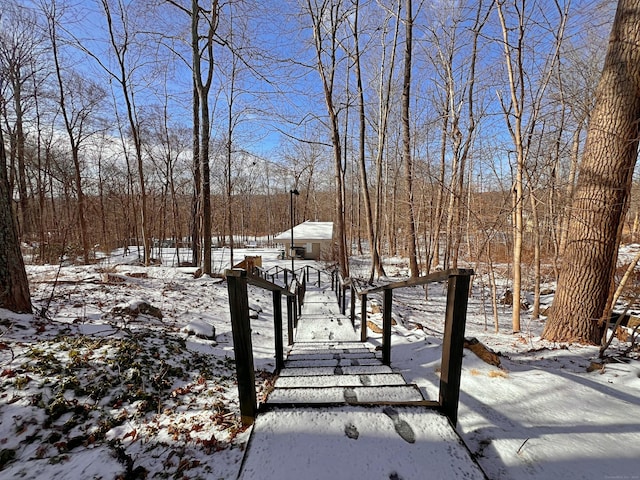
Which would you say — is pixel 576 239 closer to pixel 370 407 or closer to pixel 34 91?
pixel 370 407

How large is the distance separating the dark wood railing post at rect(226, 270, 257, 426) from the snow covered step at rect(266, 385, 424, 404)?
0.14 m

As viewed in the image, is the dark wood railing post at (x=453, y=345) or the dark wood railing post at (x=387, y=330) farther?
the dark wood railing post at (x=387, y=330)

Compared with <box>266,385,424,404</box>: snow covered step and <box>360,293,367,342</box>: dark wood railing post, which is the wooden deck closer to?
<box>266,385,424,404</box>: snow covered step

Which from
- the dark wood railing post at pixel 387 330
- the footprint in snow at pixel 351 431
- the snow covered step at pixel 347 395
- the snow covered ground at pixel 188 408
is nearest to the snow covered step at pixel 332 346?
the snow covered ground at pixel 188 408

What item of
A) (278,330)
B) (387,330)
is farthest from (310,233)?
(278,330)

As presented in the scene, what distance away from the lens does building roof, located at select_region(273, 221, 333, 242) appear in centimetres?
2558

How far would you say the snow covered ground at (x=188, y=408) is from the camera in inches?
59.2

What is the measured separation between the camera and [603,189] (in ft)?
13.1

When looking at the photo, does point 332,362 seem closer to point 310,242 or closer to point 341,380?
point 341,380

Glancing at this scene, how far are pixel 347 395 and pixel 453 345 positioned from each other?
0.77m

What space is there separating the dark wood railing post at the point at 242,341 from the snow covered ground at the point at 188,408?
0.54 ft

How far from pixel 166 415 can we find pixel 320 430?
4.05 feet

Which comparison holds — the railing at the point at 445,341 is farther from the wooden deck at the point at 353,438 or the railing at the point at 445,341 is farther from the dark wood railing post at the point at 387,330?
the dark wood railing post at the point at 387,330

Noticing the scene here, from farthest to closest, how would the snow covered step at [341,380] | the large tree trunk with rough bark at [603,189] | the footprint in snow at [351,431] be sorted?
the large tree trunk with rough bark at [603,189]
the snow covered step at [341,380]
the footprint in snow at [351,431]
